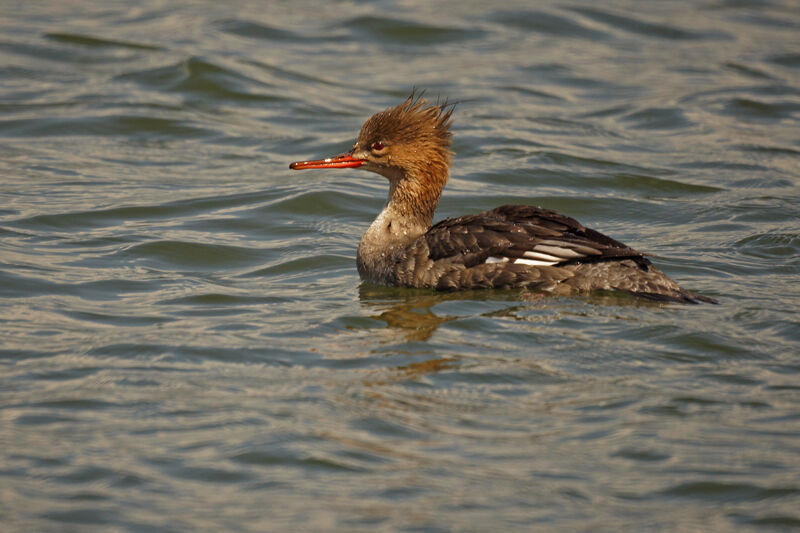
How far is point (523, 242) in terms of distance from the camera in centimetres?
801

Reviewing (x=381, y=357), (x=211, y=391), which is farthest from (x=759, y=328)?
(x=211, y=391)

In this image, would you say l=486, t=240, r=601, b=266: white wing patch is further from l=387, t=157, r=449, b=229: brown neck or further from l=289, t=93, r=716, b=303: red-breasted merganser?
l=387, t=157, r=449, b=229: brown neck

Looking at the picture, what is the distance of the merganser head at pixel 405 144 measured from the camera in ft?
28.9

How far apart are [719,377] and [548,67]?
10.2 meters

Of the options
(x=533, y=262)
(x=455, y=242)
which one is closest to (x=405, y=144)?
(x=455, y=242)

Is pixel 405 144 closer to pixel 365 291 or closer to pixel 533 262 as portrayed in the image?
pixel 365 291

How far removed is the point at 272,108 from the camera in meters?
14.6

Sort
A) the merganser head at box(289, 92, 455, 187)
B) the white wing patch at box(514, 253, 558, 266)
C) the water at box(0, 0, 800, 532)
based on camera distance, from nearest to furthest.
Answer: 1. the water at box(0, 0, 800, 532)
2. the white wing patch at box(514, 253, 558, 266)
3. the merganser head at box(289, 92, 455, 187)

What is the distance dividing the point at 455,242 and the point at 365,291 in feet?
2.84

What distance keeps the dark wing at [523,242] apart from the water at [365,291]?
0.30 meters

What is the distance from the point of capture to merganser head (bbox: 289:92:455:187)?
28.9 feet

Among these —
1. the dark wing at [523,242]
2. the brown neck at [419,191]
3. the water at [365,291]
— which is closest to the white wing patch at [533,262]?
the dark wing at [523,242]

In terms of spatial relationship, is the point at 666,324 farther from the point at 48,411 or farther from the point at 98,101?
the point at 98,101

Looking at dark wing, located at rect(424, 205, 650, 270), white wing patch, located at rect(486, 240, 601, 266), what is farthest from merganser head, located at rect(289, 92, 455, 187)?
white wing patch, located at rect(486, 240, 601, 266)
